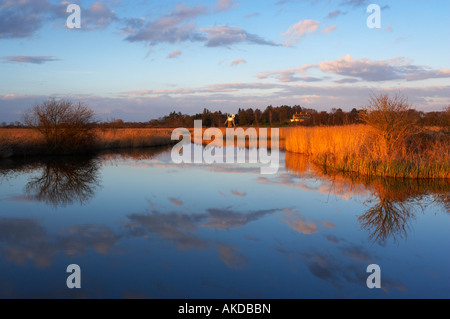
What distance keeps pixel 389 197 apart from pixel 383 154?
3.71 meters

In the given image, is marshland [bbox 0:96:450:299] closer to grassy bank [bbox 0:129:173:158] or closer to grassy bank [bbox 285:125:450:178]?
grassy bank [bbox 285:125:450:178]

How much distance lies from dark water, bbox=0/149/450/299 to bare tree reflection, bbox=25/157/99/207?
0.19 feet

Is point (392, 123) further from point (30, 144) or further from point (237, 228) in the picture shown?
point (30, 144)

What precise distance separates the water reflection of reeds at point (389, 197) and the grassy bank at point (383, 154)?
419mm

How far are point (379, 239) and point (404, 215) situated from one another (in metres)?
1.58

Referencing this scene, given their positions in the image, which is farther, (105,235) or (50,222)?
(50,222)

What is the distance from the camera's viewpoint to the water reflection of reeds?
5477 mm

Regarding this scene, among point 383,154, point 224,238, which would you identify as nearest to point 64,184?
point 224,238

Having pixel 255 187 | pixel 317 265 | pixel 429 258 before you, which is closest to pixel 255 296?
pixel 317 265

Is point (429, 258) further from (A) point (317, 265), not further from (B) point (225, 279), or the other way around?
(B) point (225, 279)

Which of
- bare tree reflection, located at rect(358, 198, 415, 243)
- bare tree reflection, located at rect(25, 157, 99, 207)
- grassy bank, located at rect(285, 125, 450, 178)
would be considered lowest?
bare tree reflection, located at rect(358, 198, 415, 243)

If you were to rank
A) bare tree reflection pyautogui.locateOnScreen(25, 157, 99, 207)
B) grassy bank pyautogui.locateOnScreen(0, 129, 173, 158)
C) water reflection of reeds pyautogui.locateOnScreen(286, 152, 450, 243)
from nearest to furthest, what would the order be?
water reflection of reeds pyautogui.locateOnScreen(286, 152, 450, 243) < bare tree reflection pyautogui.locateOnScreen(25, 157, 99, 207) < grassy bank pyautogui.locateOnScreen(0, 129, 173, 158)

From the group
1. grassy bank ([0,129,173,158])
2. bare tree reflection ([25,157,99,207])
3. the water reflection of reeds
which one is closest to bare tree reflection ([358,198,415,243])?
the water reflection of reeds
